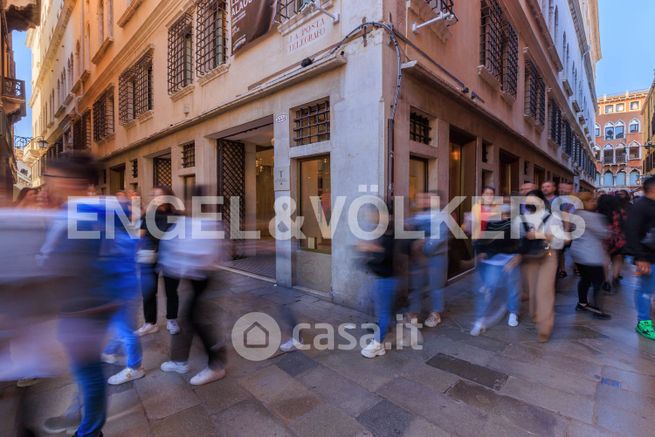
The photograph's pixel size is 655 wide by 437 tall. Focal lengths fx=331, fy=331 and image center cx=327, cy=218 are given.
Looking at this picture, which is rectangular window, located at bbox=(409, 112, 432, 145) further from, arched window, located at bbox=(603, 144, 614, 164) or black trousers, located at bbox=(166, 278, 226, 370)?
arched window, located at bbox=(603, 144, 614, 164)

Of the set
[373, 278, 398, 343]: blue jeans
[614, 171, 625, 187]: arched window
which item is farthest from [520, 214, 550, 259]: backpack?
[614, 171, 625, 187]: arched window

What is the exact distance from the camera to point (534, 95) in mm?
11992

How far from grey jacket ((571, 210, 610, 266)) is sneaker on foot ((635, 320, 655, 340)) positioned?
81cm

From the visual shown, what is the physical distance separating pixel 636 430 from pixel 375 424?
6.29ft

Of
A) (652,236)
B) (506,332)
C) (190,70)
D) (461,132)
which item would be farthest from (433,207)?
(190,70)

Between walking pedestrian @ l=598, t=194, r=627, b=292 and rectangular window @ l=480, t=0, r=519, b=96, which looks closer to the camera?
walking pedestrian @ l=598, t=194, r=627, b=292

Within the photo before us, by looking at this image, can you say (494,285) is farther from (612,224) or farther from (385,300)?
(612,224)

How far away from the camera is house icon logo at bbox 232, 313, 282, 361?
3.75m

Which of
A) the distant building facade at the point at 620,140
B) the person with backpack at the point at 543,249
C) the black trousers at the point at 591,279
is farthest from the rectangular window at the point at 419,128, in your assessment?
the distant building facade at the point at 620,140

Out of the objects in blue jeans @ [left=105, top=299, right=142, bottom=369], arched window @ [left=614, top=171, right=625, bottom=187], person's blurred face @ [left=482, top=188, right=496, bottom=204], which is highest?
arched window @ [left=614, top=171, right=625, bottom=187]

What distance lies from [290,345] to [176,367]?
1195 millimetres

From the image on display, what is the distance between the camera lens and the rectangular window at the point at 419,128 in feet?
19.6

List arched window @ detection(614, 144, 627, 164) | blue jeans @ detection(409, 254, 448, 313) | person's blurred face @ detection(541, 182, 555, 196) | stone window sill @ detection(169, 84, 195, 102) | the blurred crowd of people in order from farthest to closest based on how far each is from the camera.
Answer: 1. arched window @ detection(614, 144, 627, 164)
2. stone window sill @ detection(169, 84, 195, 102)
3. person's blurred face @ detection(541, 182, 555, 196)
4. blue jeans @ detection(409, 254, 448, 313)
5. the blurred crowd of people

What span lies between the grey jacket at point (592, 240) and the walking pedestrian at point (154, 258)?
5.25 m
